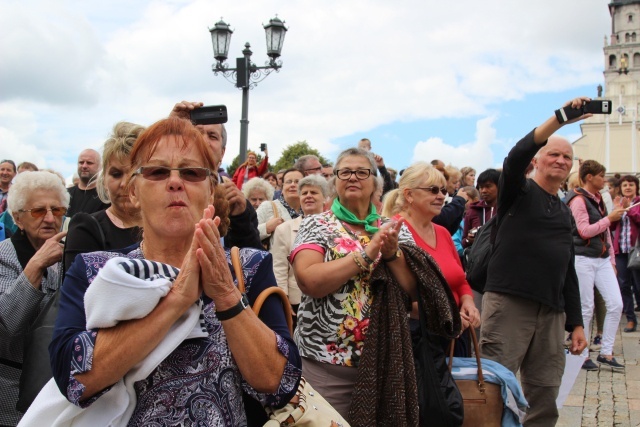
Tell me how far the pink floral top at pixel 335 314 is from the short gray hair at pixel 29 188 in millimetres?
1378

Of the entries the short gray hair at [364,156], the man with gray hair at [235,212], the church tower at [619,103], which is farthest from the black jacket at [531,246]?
the church tower at [619,103]

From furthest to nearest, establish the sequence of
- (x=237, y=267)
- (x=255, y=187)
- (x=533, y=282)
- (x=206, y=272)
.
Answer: (x=255, y=187) → (x=533, y=282) → (x=237, y=267) → (x=206, y=272)

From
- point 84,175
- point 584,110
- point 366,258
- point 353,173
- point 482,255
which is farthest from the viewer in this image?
point 84,175

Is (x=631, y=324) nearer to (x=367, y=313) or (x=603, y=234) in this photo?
(x=603, y=234)

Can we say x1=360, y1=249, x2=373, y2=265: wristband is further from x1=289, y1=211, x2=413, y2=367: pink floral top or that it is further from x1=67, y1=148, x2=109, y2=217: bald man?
x1=67, y1=148, x2=109, y2=217: bald man

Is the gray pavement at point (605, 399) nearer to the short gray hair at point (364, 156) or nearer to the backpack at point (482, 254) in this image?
the backpack at point (482, 254)

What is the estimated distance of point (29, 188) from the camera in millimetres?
3621

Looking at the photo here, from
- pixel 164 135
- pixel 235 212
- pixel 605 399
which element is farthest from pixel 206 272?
pixel 605 399

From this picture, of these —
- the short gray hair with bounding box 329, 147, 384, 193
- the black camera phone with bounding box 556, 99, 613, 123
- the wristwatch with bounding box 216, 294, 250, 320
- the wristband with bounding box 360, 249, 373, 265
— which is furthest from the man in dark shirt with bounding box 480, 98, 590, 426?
the wristwatch with bounding box 216, 294, 250, 320

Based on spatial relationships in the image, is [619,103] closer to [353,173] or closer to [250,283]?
[353,173]

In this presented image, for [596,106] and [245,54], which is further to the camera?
[245,54]

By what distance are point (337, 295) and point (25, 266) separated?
5.40ft

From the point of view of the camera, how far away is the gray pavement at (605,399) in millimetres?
5914

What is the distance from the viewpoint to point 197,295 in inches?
75.9
